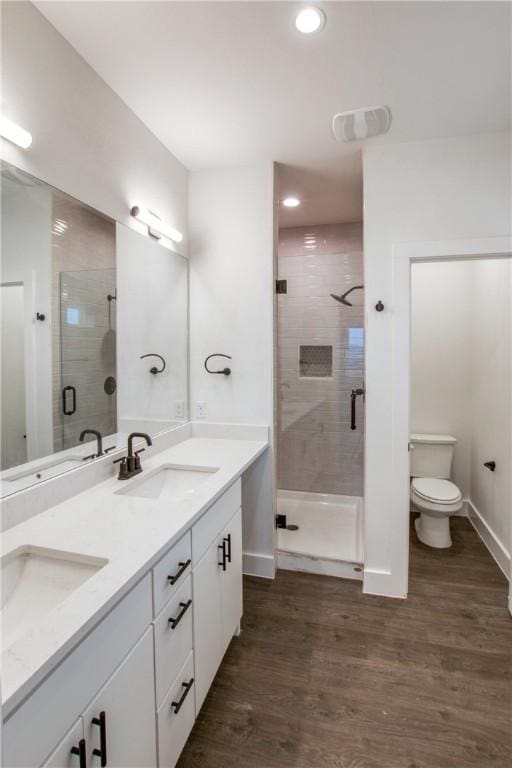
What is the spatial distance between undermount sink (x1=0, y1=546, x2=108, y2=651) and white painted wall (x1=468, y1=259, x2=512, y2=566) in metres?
2.43

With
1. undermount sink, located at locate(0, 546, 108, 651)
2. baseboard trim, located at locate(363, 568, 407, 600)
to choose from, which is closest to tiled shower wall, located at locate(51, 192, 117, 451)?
undermount sink, located at locate(0, 546, 108, 651)

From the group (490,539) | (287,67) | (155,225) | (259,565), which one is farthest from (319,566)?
(287,67)

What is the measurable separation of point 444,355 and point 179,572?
2889mm

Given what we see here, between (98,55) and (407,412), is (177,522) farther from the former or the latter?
(98,55)

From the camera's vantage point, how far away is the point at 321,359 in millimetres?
3480

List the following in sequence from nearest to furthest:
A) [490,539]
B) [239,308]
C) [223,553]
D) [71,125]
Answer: [71,125], [223,553], [239,308], [490,539]

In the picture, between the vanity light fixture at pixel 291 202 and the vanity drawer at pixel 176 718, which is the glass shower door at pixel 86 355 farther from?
the vanity light fixture at pixel 291 202

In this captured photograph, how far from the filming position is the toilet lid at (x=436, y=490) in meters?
2.72

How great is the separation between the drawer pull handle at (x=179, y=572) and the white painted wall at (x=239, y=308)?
1182mm

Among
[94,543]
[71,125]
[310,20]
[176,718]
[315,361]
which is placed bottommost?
[176,718]

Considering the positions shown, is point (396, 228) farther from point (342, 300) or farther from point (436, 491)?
point (436, 491)

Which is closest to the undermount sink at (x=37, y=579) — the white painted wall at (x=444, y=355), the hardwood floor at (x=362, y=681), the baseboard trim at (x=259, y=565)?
the hardwood floor at (x=362, y=681)

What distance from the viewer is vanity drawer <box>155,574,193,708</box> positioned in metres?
1.12

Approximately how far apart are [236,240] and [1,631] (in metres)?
A: 2.14
